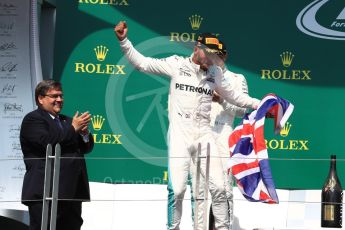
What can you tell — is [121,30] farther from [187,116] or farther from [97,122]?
[97,122]

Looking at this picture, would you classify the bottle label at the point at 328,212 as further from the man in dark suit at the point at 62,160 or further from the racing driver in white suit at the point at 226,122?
the man in dark suit at the point at 62,160

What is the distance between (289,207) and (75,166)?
9.19 feet

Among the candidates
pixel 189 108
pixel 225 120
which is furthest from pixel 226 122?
pixel 189 108

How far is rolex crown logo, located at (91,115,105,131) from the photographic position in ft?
28.9

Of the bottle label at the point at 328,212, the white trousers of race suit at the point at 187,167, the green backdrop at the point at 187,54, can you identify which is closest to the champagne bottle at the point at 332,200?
the bottle label at the point at 328,212

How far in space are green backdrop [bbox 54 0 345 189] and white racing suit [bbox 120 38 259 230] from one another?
1666mm

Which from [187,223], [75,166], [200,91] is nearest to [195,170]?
[200,91]

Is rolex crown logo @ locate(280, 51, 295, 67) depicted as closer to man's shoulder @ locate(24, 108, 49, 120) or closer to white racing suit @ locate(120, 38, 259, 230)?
white racing suit @ locate(120, 38, 259, 230)

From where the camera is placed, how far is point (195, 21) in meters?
8.84

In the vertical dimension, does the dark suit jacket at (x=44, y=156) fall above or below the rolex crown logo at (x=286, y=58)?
below

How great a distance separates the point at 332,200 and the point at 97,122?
2277 millimetres

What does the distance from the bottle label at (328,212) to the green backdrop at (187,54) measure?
3.08 feet

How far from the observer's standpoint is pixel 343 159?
8.20m

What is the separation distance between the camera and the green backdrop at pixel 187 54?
864cm
